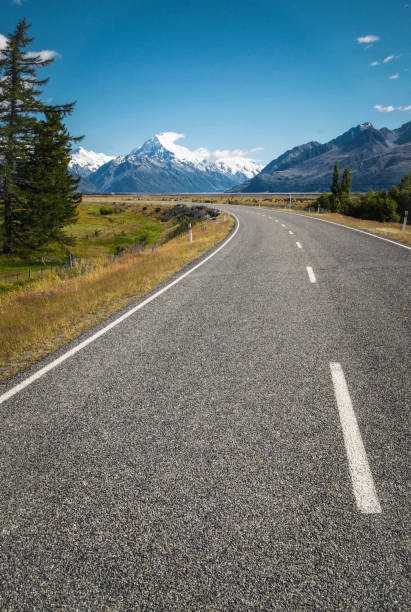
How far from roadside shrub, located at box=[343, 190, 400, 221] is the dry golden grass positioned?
3459 centimetres

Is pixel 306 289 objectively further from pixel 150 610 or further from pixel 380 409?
pixel 150 610

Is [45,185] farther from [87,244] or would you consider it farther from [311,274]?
[311,274]

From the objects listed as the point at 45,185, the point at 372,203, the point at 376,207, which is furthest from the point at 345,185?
the point at 45,185

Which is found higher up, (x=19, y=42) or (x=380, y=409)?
(x=19, y=42)

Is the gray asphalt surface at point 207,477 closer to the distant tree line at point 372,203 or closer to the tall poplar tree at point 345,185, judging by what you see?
the distant tree line at point 372,203

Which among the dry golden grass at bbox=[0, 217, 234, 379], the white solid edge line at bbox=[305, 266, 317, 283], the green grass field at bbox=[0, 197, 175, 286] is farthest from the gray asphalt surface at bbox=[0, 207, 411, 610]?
the green grass field at bbox=[0, 197, 175, 286]

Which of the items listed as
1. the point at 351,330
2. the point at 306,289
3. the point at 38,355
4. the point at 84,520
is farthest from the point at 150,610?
the point at 306,289

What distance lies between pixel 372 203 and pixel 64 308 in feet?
134

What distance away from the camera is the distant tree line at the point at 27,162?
24094 millimetres

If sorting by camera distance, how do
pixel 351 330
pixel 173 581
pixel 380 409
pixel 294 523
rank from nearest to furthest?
pixel 173 581 → pixel 294 523 → pixel 380 409 → pixel 351 330

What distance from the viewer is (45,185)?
28.1 metres

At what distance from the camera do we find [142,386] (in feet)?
12.5

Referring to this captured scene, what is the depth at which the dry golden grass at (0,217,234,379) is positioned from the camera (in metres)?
5.10

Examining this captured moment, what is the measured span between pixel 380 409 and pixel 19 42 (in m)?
33.0
